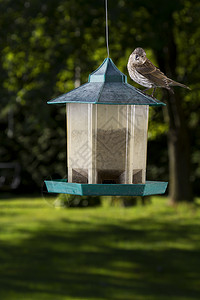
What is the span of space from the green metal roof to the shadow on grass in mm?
6792

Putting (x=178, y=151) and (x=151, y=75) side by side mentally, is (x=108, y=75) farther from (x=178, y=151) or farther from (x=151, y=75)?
(x=178, y=151)

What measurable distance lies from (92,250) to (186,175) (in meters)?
4.25

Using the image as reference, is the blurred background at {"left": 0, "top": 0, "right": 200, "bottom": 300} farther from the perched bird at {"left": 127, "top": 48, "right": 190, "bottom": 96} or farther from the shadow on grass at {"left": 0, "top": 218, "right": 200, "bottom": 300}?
the perched bird at {"left": 127, "top": 48, "right": 190, "bottom": 96}

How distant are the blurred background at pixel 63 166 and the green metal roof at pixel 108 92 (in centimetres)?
92

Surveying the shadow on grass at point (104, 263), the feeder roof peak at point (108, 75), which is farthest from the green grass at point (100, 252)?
the feeder roof peak at point (108, 75)

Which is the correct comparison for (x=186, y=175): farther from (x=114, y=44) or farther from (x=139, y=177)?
(x=139, y=177)

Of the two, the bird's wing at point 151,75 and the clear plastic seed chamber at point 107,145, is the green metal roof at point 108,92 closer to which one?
the bird's wing at point 151,75

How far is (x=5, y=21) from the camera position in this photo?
29.2ft

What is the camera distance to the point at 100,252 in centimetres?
1291

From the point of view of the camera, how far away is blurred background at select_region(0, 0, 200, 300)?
28.0 feet

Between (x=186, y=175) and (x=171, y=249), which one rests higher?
(x=186, y=175)

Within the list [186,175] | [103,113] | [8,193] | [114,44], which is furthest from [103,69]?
[8,193]

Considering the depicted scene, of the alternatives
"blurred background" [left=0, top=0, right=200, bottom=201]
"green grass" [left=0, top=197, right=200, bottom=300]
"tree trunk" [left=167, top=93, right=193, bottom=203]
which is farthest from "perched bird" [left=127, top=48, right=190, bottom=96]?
"tree trunk" [left=167, top=93, right=193, bottom=203]

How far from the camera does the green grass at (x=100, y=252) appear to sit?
398 inches
